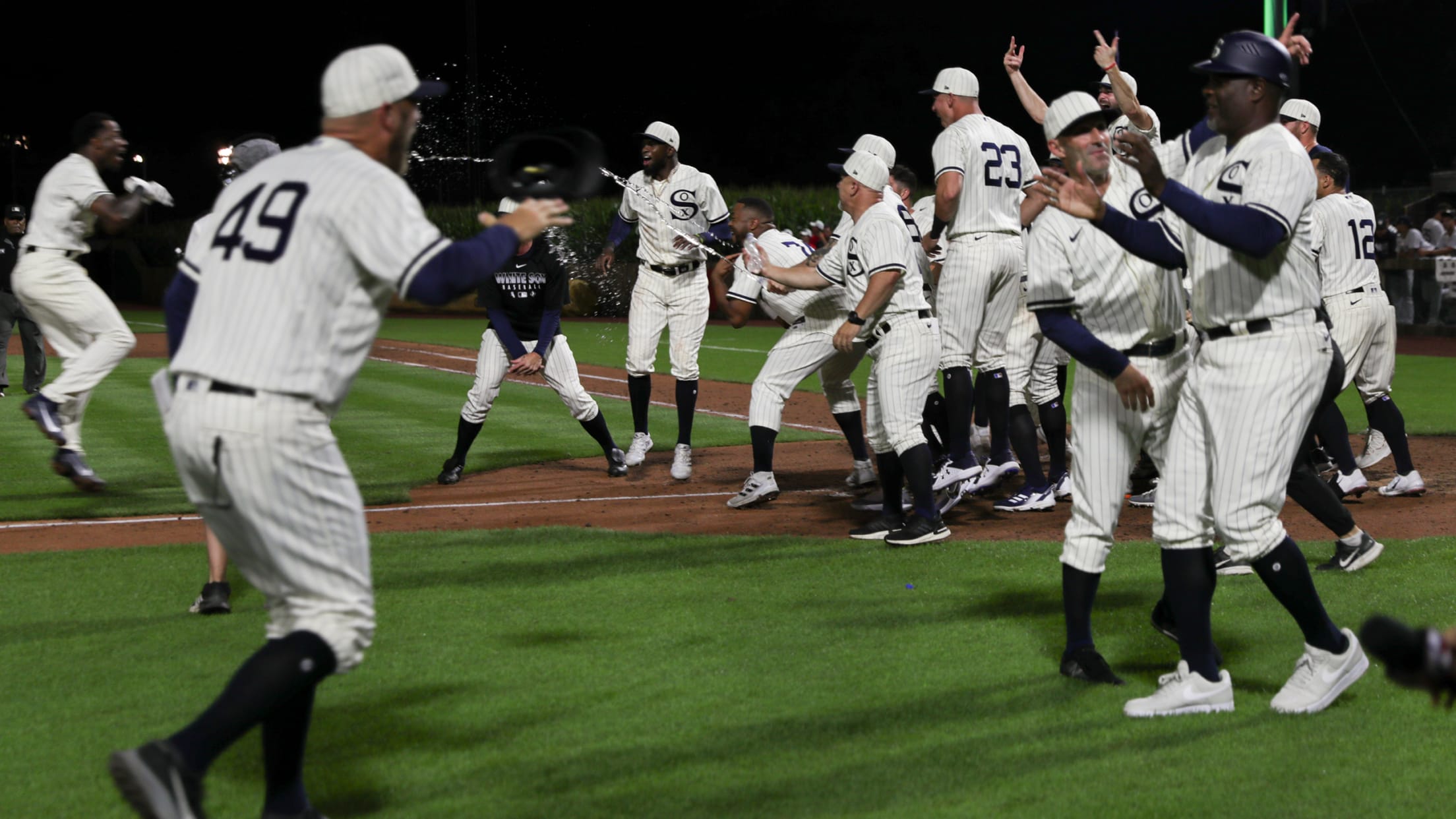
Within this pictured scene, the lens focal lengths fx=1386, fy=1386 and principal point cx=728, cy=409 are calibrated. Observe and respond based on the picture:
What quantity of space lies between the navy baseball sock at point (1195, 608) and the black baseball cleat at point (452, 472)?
668 cm

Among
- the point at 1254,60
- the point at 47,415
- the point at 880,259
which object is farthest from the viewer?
the point at 47,415

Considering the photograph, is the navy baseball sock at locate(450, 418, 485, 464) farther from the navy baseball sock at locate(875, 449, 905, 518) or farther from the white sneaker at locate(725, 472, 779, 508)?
the navy baseball sock at locate(875, 449, 905, 518)

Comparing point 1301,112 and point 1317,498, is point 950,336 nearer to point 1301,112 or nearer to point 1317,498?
point 1301,112

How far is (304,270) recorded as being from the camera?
3.51m

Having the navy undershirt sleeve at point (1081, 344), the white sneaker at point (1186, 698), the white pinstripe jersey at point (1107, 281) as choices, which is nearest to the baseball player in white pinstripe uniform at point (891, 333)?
the white pinstripe jersey at point (1107, 281)

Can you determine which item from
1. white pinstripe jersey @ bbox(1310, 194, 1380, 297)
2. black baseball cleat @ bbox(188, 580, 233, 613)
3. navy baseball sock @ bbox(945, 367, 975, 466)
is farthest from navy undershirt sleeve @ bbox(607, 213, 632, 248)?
black baseball cleat @ bbox(188, 580, 233, 613)

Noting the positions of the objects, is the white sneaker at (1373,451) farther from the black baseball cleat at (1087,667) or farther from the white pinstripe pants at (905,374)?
the black baseball cleat at (1087,667)

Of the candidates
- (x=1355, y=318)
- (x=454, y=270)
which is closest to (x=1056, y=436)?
(x=1355, y=318)

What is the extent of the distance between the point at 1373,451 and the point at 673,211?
18.2ft

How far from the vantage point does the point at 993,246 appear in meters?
8.73

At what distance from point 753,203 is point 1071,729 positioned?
5334mm

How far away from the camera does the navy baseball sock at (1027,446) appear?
8.78 m

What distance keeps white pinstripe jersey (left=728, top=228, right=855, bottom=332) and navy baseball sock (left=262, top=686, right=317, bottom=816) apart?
5.41 m

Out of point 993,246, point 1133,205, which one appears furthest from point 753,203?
point 1133,205
